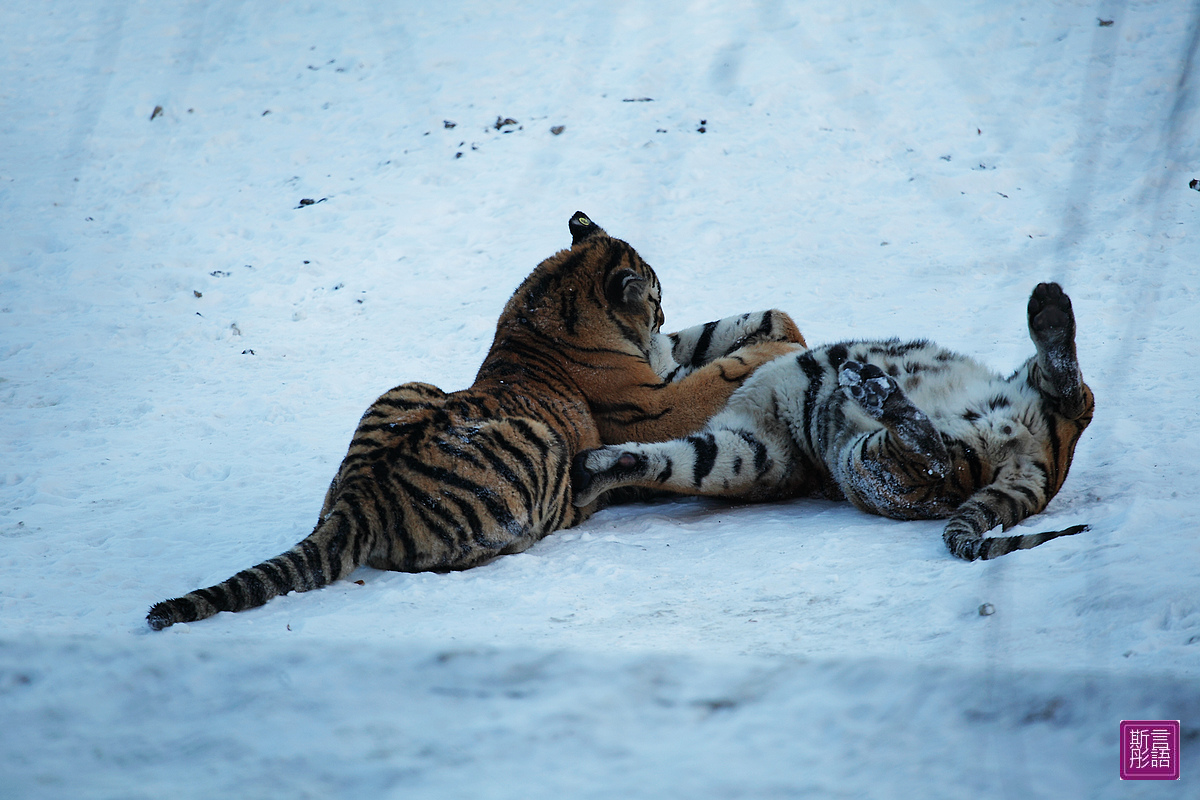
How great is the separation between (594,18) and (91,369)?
7.09 meters

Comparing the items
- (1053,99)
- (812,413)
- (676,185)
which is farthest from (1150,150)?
(812,413)

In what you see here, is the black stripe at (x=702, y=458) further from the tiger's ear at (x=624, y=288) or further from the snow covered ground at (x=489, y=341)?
the tiger's ear at (x=624, y=288)

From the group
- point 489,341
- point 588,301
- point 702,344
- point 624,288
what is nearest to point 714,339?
point 702,344

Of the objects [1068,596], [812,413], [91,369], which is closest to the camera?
[1068,596]

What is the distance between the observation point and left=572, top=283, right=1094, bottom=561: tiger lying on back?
331 centimetres

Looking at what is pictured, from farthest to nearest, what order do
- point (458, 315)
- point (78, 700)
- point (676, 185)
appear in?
1. point (676, 185)
2. point (458, 315)
3. point (78, 700)

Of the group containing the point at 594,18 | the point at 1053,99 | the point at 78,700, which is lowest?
→ the point at 78,700

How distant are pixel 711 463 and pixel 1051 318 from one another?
1.44 meters

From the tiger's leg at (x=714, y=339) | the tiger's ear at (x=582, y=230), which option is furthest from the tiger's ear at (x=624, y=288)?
the tiger's ear at (x=582, y=230)

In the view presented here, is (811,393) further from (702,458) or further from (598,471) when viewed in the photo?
(598,471)

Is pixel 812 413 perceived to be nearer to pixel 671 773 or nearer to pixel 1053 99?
pixel 671 773

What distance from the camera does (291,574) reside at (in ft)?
9.63

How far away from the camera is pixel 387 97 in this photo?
10.2 m

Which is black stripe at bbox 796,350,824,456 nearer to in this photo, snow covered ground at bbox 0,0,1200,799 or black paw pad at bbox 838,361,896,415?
snow covered ground at bbox 0,0,1200,799
